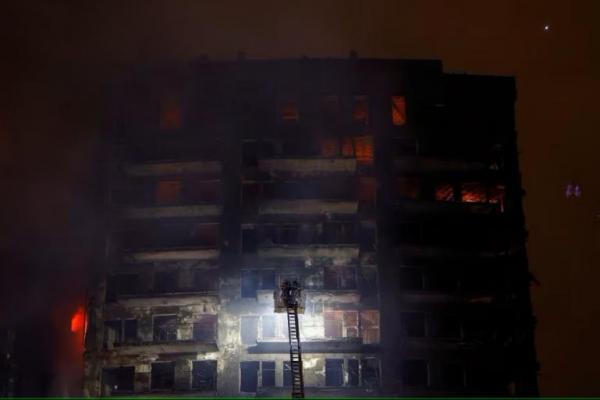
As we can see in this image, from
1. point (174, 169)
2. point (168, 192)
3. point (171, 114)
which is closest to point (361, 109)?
point (171, 114)

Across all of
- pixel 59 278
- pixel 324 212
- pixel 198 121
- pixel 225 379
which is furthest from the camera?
pixel 59 278

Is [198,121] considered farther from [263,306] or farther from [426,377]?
[426,377]

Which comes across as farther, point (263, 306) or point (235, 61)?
point (235, 61)

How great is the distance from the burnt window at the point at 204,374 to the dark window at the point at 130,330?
14.2 feet

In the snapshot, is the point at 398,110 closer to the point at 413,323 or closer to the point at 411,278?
the point at 411,278

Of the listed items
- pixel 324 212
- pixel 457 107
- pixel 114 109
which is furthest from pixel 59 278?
pixel 457 107

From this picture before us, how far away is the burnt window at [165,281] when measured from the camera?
132 ft

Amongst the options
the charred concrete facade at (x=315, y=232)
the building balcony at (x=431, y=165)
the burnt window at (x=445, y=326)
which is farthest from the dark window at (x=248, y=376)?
the building balcony at (x=431, y=165)

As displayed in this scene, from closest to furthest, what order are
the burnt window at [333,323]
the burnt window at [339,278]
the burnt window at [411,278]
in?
the burnt window at [333,323] → the burnt window at [339,278] → the burnt window at [411,278]

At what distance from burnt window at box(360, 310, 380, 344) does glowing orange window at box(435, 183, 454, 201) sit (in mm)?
9488

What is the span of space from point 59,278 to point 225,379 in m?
20.3

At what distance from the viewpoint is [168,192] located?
42250 millimetres

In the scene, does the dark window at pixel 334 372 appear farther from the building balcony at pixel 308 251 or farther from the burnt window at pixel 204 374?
the burnt window at pixel 204 374

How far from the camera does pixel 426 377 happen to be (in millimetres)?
38469
